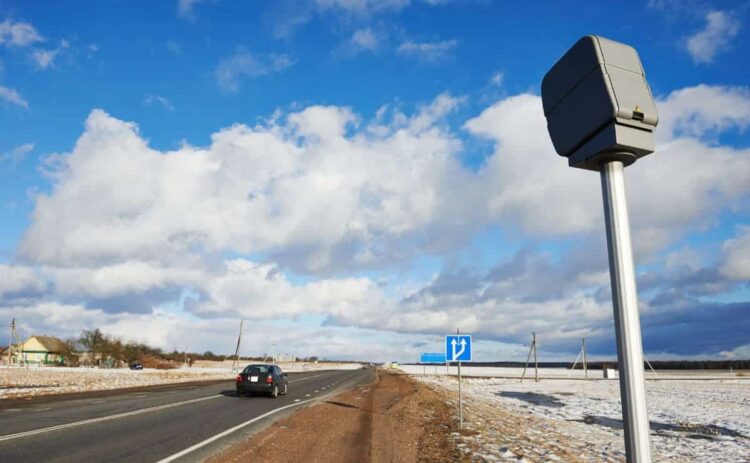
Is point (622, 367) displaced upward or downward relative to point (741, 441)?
upward

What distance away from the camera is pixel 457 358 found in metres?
13.9

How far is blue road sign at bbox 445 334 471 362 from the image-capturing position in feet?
45.6

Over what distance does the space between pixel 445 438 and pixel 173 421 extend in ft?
25.8

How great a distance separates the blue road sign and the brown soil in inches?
75.8

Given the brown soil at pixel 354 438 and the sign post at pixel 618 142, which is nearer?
the sign post at pixel 618 142

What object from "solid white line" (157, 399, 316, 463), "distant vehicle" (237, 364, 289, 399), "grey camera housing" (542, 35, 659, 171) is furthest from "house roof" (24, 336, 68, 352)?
"grey camera housing" (542, 35, 659, 171)

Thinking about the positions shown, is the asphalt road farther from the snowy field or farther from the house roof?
the house roof

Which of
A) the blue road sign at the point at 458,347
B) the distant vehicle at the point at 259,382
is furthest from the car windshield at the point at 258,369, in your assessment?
the blue road sign at the point at 458,347

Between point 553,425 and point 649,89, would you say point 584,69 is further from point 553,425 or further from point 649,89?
point 553,425

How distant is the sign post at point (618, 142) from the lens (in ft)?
6.38

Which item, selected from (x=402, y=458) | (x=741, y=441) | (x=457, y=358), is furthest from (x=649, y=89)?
(x=741, y=441)

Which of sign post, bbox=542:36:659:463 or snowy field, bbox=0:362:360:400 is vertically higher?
sign post, bbox=542:36:659:463

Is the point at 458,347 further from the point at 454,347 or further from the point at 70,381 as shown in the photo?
the point at 70,381

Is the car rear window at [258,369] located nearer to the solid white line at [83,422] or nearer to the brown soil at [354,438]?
the solid white line at [83,422]
